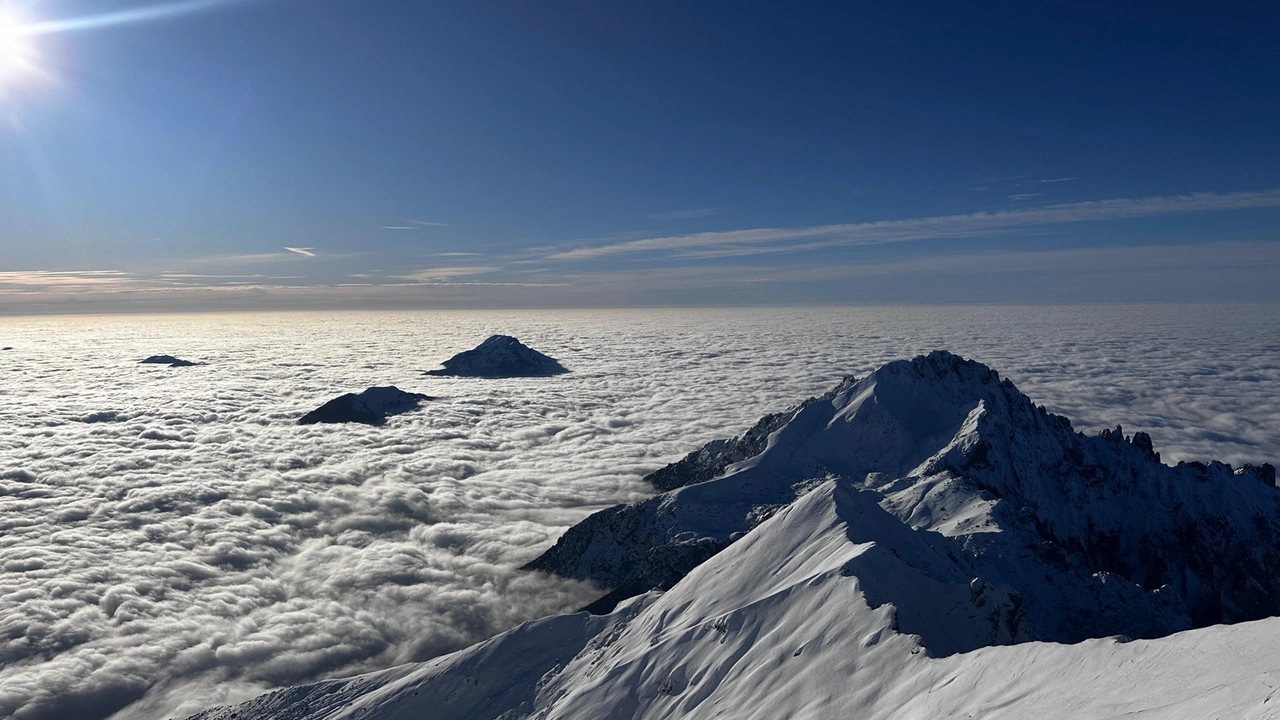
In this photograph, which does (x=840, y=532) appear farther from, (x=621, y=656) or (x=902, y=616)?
(x=621, y=656)

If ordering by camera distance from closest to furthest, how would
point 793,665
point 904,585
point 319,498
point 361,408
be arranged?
point 793,665 < point 904,585 < point 319,498 < point 361,408

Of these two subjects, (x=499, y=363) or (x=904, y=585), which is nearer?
(x=904, y=585)

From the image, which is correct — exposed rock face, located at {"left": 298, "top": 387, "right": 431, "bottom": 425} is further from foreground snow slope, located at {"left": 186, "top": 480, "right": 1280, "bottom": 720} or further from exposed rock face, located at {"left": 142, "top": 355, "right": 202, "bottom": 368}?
exposed rock face, located at {"left": 142, "top": 355, "right": 202, "bottom": 368}

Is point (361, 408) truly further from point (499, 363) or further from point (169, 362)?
point (169, 362)

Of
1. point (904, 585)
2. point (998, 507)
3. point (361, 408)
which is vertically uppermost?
point (904, 585)

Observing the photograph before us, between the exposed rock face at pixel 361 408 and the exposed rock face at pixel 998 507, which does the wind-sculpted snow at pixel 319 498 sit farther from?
the exposed rock face at pixel 361 408

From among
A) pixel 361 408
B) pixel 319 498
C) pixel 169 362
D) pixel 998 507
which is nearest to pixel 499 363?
pixel 361 408

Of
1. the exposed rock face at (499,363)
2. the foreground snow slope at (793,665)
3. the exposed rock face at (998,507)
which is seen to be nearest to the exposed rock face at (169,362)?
the exposed rock face at (499,363)

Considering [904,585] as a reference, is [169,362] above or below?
below
